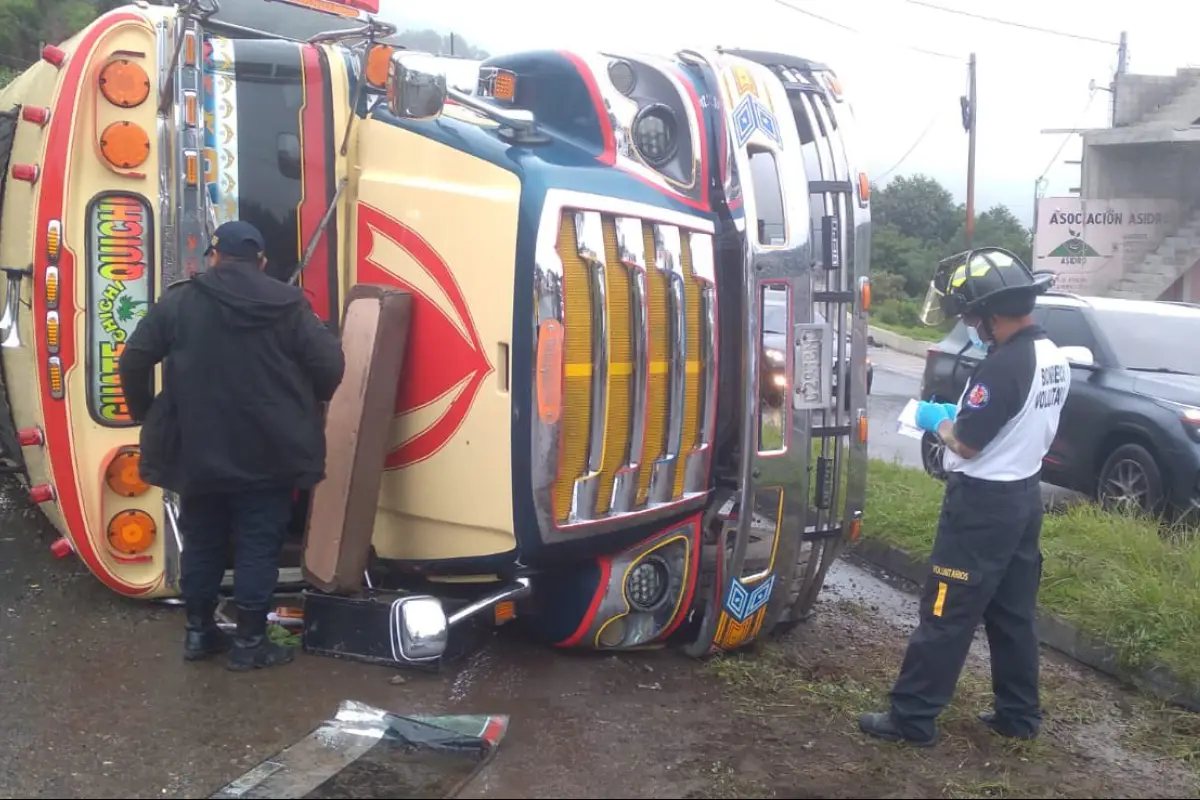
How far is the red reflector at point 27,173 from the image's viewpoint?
432 centimetres

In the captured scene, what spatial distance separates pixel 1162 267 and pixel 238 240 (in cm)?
2448

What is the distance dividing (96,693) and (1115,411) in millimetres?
6399

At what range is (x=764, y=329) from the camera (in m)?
4.11

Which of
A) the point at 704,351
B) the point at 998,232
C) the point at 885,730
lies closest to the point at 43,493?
the point at 704,351

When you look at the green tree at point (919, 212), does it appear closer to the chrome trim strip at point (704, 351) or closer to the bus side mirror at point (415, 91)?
the chrome trim strip at point (704, 351)

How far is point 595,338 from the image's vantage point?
12.6ft

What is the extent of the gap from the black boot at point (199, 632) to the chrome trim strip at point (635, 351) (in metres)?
1.50

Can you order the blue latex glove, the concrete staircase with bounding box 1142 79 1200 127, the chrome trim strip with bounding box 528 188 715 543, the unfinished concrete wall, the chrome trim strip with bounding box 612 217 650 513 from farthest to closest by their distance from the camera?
1. the unfinished concrete wall
2. the concrete staircase with bounding box 1142 79 1200 127
3. the blue latex glove
4. the chrome trim strip with bounding box 612 217 650 513
5. the chrome trim strip with bounding box 528 188 715 543

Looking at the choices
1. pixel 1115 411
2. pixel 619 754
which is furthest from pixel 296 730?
pixel 1115 411

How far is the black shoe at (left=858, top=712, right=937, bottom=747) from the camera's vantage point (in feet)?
12.4

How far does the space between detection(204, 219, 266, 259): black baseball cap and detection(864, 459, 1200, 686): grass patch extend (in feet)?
A: 12.0

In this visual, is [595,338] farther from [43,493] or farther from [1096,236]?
[1096,236]

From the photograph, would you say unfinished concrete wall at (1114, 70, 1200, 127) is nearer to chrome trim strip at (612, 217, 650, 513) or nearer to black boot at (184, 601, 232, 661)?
chrome trim strip at (612, 217, 650, 513)

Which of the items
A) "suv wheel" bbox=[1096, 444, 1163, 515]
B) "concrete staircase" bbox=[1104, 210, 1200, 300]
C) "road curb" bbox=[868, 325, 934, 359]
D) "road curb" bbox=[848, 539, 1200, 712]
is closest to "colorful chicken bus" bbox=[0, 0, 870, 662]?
"road curb" bbox=[848, 539, 1200, 712]
